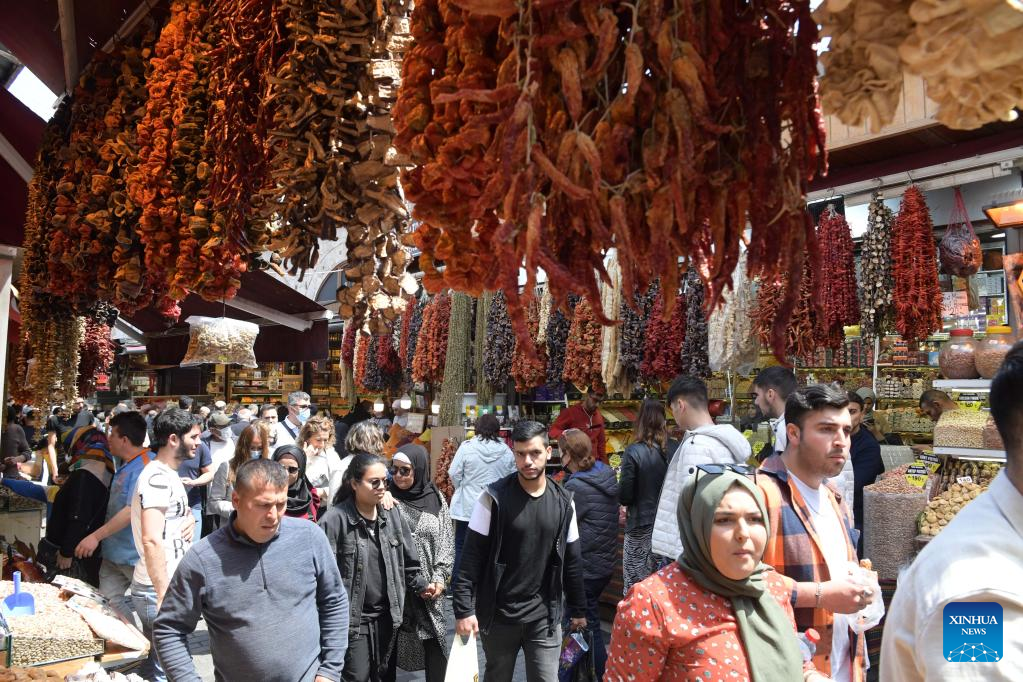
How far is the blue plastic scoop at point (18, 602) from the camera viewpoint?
2891mm

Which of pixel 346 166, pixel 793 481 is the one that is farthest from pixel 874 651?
pixel 346 166

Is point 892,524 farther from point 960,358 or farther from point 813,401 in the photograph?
point 813,401

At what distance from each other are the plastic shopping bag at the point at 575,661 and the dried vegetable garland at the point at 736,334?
252 centimetres

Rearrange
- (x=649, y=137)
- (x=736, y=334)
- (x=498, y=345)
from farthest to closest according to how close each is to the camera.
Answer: (x=498, y=345) → (x=736, y=334) → (x=649, y=137)

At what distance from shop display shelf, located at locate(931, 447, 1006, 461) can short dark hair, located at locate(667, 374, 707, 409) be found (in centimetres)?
136

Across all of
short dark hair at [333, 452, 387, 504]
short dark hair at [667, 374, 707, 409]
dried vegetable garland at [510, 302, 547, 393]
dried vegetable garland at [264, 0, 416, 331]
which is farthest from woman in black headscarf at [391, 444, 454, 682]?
dried vegetable garland at [510, 302, 547, 393]

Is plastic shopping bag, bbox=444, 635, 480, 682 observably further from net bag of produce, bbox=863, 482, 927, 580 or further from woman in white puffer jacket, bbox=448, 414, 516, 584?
woman in white puffer jacket, bbox=448, 414, 516, 584

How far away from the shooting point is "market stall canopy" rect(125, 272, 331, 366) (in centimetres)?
505

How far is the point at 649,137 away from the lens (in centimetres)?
102

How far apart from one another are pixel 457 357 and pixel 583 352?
1.93m

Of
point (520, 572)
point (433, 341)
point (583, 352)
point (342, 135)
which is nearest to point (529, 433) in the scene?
point (520, 572)

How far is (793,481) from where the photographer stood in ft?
8.29

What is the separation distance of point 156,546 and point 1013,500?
3.60 metres

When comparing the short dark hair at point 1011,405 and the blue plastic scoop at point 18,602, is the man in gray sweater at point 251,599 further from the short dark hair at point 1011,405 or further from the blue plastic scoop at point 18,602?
the short dark hair at point 1011,405
